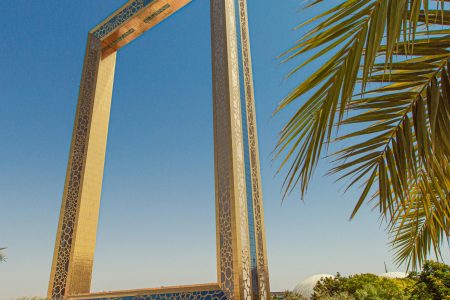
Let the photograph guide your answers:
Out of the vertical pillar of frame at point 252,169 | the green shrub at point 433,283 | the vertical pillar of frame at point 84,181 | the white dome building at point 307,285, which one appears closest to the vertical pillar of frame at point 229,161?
the vertical pillar of frame at point 252,169

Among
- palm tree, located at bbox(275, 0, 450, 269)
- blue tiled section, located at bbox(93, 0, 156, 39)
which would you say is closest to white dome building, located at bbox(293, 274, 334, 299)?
blue tiled section, located at bbox(93, 0, 156, 39)

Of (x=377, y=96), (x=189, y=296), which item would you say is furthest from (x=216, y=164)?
(x=377, y=96)

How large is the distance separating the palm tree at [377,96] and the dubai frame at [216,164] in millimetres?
2772

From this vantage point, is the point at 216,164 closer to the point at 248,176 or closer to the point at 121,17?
the point at 248,176

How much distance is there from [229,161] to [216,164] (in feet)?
0.75

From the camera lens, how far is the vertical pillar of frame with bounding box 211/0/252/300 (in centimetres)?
369

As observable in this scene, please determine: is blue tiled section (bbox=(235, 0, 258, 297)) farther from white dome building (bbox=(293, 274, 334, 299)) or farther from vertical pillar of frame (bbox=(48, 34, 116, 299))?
white dome building (bbox=(293, 274, 334, 299))

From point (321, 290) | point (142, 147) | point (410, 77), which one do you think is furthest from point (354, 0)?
point (321, 290)

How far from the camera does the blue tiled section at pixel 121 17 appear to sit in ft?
19.9

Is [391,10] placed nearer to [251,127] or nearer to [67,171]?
[251,127]

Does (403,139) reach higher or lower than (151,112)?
lower

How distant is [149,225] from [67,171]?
167 cm

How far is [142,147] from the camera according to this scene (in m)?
6.72

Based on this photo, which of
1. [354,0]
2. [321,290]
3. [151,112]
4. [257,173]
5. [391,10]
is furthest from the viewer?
[321,290]
